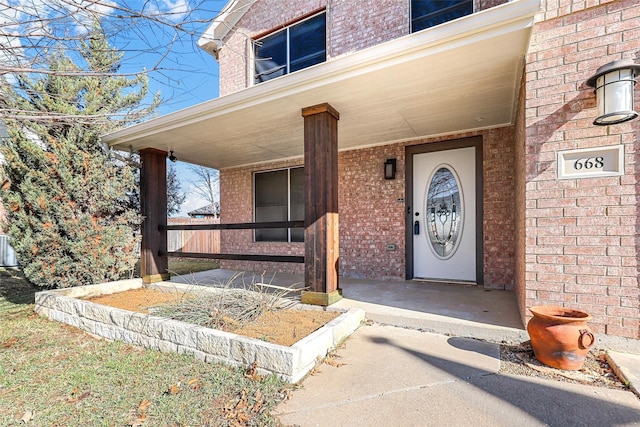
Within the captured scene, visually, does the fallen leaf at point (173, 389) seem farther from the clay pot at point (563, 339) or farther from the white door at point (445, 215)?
the white door at point (445, 215)

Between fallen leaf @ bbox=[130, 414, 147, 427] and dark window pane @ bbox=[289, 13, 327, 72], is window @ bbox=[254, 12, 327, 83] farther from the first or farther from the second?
fallen leaf @ bbox=[130, 414, 147, 427]

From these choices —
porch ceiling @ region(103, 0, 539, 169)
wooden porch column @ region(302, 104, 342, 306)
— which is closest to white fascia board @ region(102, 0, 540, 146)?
porch ceiling @ region(103, 0, 539, 169)

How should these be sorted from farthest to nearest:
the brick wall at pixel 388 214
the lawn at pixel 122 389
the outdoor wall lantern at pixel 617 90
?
1. the brick wall at pixel 388 214
2. the outdoor wall lantern at pixel 617 90
3. the lawn at pixel 122 389

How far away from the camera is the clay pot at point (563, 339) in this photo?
2.13 meters

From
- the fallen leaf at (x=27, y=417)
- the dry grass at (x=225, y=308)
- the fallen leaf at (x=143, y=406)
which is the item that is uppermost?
the dry grass at (x=225, y=308)

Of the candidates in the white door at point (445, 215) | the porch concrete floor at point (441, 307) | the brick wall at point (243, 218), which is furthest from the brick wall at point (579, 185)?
the brick wall at point (243, 218)

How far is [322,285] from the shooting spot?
11.4ft

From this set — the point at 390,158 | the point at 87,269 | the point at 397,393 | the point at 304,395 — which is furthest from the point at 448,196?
the point at 87,269

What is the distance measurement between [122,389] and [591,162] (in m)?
3.93

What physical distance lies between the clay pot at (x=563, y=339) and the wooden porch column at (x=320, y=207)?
195 centimetres

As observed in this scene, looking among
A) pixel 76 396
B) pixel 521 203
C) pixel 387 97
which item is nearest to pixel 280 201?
pixel 387 97

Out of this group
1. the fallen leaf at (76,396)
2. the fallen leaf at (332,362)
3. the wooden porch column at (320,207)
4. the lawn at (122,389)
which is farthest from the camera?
the wooden porch column at (320,207)

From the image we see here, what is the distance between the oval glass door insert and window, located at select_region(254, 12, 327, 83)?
3.19 m

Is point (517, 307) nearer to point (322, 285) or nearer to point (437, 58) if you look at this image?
point (322, 285)
